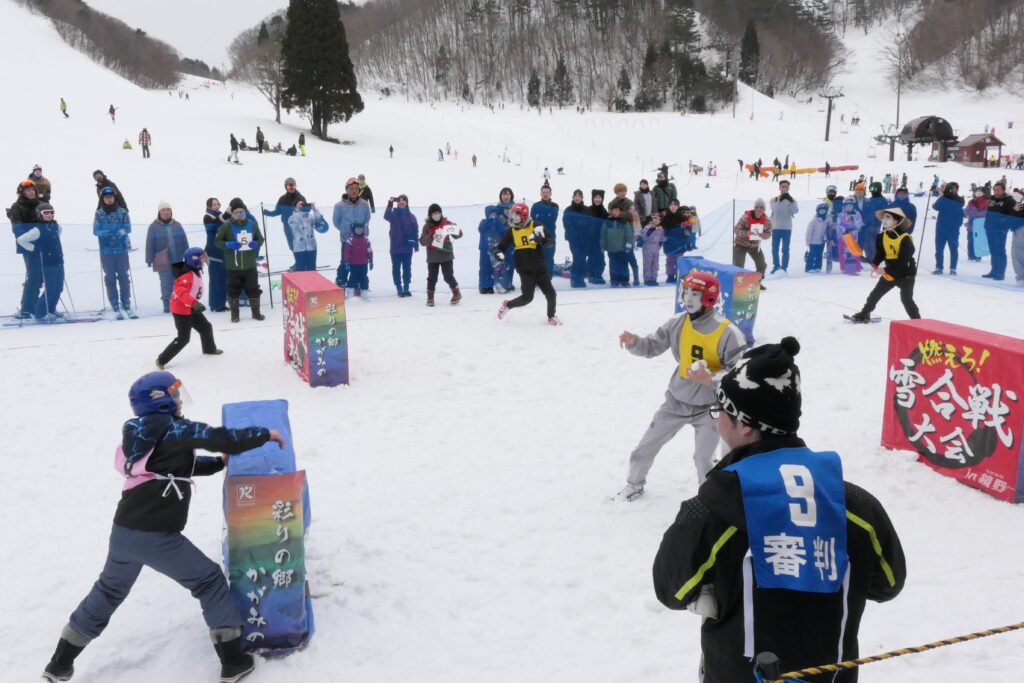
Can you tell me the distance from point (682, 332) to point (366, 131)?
47125mm

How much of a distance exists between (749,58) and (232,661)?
3680 inches

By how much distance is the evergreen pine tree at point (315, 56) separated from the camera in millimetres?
45406

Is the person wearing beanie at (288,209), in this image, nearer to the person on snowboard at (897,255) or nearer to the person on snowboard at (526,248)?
the person on snowboard at (526,248)

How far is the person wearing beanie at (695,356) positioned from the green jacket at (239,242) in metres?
7.27

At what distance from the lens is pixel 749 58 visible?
290 feet

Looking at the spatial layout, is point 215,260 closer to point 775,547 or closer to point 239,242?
point 239,242

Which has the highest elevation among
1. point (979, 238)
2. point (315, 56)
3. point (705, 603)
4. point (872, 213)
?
point (315, 56)

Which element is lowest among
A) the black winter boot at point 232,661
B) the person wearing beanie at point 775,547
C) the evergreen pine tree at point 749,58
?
the black winter boot at point 232,661

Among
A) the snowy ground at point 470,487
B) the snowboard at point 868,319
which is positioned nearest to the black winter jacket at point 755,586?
the snowy ground at point 470,487

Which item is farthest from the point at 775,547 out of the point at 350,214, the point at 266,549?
the point at 350,214

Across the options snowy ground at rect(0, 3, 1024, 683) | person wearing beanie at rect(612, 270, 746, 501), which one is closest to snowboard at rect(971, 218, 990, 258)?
snowy ground at rect(0, 3, 1024, 683)

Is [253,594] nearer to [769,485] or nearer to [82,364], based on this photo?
[769,485]

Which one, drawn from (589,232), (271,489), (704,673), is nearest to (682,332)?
(271,489)

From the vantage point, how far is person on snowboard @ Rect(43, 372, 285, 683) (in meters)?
3.86
